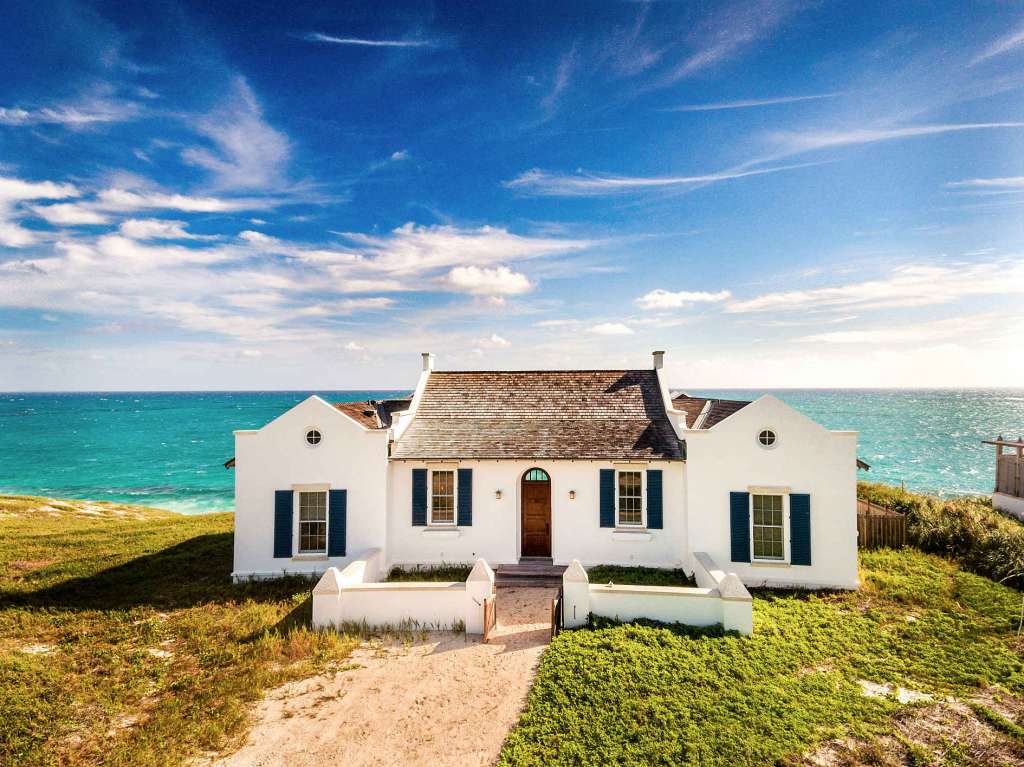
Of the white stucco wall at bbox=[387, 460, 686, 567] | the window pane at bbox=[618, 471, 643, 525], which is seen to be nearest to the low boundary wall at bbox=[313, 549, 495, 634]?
the white stucco wall at bbox=[387, 460, 686, 567]

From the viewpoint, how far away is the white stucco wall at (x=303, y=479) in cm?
1433

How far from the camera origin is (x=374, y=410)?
18.2m

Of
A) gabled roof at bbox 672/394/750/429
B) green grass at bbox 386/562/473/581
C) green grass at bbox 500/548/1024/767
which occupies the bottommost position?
green grass at bbox 500/548/1024/767

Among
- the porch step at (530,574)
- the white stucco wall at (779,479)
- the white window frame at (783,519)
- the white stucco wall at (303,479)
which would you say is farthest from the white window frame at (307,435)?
the white window frame at (783,519)

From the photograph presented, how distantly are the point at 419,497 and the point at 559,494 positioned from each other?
4158 millimetres

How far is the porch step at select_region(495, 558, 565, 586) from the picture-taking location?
549 inches

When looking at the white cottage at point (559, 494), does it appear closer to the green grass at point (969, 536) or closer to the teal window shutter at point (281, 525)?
the teal window shutter at point (281, 525)

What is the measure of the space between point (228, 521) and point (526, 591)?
18.8 m

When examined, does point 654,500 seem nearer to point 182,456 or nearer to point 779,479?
point 779,479

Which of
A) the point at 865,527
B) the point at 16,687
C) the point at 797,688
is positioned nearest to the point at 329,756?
the point at 16,687

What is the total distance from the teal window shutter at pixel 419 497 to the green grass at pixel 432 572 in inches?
50.7

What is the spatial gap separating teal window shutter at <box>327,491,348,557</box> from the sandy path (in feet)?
14.0

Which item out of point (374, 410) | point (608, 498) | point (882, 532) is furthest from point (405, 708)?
point (882, 532)

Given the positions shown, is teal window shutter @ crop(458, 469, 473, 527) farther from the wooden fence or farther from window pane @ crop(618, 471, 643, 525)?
the wooden fence
